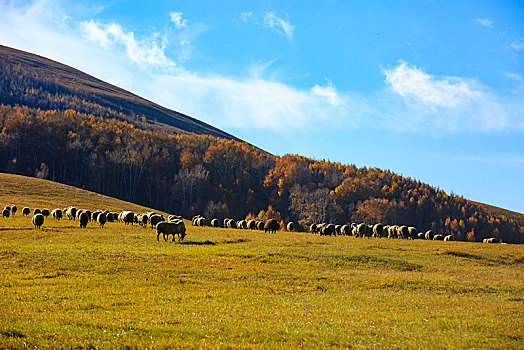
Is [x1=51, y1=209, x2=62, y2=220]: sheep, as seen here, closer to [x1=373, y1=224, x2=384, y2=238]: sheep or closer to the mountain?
[x1=373, y1=224, x2=384, y2=238]: sheep

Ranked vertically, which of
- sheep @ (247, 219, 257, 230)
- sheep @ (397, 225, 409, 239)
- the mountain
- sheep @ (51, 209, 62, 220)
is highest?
the mountain

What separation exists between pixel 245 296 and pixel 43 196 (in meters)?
88.9

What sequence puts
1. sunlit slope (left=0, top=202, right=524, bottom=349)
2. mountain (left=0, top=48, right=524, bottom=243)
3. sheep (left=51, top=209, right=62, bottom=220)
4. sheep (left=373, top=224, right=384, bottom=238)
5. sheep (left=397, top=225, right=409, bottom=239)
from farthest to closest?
mountain (left=0, top=48, right=524, bottom=243)
sheep (left=397, top=225, right=409, bottom=239)
sheep (left=373, top=224, right=384, bottom=238)
sheep (left=51, top=209, right=62, bottom=220)
sunlit slope (left=0, top=202, right=524, bottom=349)

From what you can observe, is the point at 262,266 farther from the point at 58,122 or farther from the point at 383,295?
the point at 58,122

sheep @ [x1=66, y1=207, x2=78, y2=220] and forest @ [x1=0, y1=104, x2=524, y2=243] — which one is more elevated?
forest @ [x1=0, y1=104, x2=524, y2=243]

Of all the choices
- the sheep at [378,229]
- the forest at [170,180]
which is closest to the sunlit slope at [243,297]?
the sheep at [378,229]

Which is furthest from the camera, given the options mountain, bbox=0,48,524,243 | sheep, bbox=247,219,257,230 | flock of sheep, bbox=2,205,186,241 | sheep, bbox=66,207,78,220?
mountain, bbox=0,48,524,243

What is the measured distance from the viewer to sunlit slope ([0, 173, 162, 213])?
83.3 meters

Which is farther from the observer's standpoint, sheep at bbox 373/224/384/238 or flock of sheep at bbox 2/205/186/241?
sheep at bbox 373/224/384/238

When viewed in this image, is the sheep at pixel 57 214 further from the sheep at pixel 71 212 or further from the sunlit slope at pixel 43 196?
the sunlit slope at pixel 43 196

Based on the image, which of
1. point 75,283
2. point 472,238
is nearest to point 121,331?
point 75,283

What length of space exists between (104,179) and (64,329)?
16097 cm

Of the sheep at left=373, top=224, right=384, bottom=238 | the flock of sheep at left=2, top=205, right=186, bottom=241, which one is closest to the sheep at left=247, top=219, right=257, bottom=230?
the flock of sheep at left=2, top=205, right=186, bottom=241

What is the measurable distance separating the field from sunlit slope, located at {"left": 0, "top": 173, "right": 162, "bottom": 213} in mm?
44794
